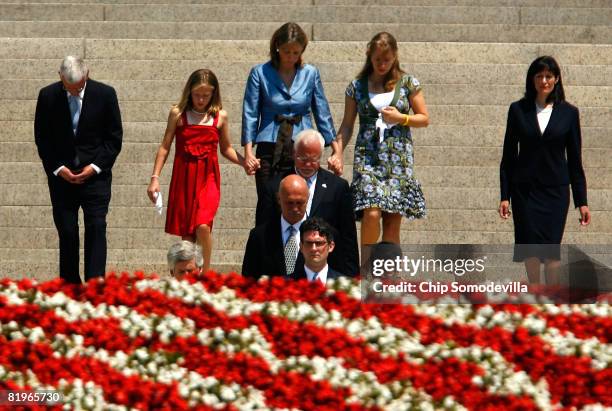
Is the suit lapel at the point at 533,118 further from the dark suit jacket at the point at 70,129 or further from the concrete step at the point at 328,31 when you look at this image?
the concrete step at the point at 328,31

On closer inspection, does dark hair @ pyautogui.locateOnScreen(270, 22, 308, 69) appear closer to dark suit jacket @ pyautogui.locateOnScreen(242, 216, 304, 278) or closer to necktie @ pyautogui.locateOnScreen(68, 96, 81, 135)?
necktie @ pyautogui.locateOnScreen(68, 96, 81, 135)

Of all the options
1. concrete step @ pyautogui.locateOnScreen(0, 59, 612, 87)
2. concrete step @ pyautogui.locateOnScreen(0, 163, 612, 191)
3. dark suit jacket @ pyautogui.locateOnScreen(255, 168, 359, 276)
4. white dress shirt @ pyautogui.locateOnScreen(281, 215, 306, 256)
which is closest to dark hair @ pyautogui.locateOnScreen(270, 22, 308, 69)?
dark suit jacket @ pyautogui.locateOnScreen(255, 168, 359, 276)

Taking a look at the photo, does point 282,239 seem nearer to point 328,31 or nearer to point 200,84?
point 200,84

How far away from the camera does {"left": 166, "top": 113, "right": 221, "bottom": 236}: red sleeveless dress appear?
11188 millimetres

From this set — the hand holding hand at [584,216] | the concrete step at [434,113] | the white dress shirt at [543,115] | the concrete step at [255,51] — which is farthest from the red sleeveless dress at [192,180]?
the concrete step at [255,51]

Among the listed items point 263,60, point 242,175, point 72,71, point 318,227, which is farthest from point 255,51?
point 318,227

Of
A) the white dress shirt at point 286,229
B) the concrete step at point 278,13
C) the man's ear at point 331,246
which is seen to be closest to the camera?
the man's ear at point 331,246

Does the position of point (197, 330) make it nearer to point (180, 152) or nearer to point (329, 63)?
point (180, 152)

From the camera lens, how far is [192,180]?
11258 mm

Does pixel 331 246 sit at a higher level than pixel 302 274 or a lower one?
higher

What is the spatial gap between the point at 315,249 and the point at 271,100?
7.61 feet

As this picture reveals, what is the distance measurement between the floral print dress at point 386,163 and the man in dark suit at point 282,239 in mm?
1356

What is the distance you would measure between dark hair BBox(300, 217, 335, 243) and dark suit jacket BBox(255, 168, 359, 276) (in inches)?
9.5

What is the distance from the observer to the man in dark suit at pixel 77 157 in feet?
36.3
